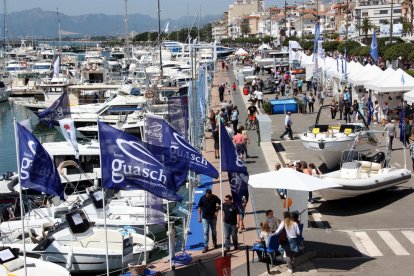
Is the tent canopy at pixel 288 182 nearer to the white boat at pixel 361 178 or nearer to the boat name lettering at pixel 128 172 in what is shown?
the white boat at pixel 361 178

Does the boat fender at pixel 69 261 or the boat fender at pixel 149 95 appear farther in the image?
the boat fender at pixel 149 95

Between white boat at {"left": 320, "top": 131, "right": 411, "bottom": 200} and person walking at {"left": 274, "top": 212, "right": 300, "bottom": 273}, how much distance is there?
424 cm

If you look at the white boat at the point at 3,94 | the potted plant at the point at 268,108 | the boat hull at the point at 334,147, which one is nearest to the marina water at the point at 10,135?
the white boat at the point at 3,94

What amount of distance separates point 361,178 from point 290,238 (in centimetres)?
561

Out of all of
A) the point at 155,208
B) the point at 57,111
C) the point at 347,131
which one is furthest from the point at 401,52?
the point at 155,208

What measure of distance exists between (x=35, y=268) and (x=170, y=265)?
2764 mm

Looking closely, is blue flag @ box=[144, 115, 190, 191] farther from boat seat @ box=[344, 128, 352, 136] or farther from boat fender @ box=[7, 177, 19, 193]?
boat seat @ box=[344, 128, 352, 136]

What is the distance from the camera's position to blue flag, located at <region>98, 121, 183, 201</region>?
12.6 meters

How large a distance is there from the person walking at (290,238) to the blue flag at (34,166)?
4.87m

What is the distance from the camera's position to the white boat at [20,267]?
1326cm

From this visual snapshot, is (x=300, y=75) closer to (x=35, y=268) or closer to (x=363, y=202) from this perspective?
(x=363, y=202)

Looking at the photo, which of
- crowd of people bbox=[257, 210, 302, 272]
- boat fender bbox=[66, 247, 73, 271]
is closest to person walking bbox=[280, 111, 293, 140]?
boat fender bbox=[66, 247, 73, 271]

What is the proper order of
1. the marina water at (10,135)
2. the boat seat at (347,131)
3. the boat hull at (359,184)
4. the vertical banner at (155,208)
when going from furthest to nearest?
the marina water at (10,135) → the boat seat at (347,131) → the boat hull at (359,184) → the vertical banner at (155,208)

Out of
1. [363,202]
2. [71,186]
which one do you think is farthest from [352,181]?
[71,186]
